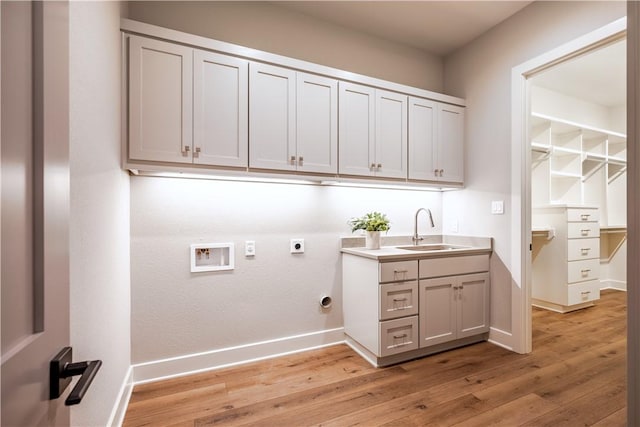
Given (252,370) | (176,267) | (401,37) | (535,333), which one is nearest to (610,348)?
(535,333)

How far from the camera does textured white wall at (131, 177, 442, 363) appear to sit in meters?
1.98

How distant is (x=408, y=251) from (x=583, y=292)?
278 cm

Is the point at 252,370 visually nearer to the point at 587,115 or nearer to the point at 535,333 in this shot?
the point at 535,333

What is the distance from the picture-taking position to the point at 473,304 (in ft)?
8.18

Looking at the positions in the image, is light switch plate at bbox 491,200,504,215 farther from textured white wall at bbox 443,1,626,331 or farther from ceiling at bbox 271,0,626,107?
ceiling at bbox 271,0,626,107

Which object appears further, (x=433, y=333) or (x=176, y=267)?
(x=433, y=333)

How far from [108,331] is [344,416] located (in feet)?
4.32

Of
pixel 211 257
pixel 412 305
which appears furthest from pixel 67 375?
pixel 412 305

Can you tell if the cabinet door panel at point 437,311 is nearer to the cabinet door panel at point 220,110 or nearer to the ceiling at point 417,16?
the cabinet door panel at point 220,110

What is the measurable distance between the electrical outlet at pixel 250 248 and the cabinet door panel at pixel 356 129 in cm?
92

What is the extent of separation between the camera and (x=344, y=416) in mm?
1607

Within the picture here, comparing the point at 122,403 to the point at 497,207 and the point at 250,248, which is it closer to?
the point at 250,248

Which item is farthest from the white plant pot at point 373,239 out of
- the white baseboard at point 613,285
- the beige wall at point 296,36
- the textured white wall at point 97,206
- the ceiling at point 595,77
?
the white baseboard at point 613,285

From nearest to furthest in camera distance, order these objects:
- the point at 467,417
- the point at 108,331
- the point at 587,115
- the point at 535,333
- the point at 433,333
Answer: the point at 108,331, the point at 467,417, the point at 433,333, the point at 535,333, the point at 587,115
